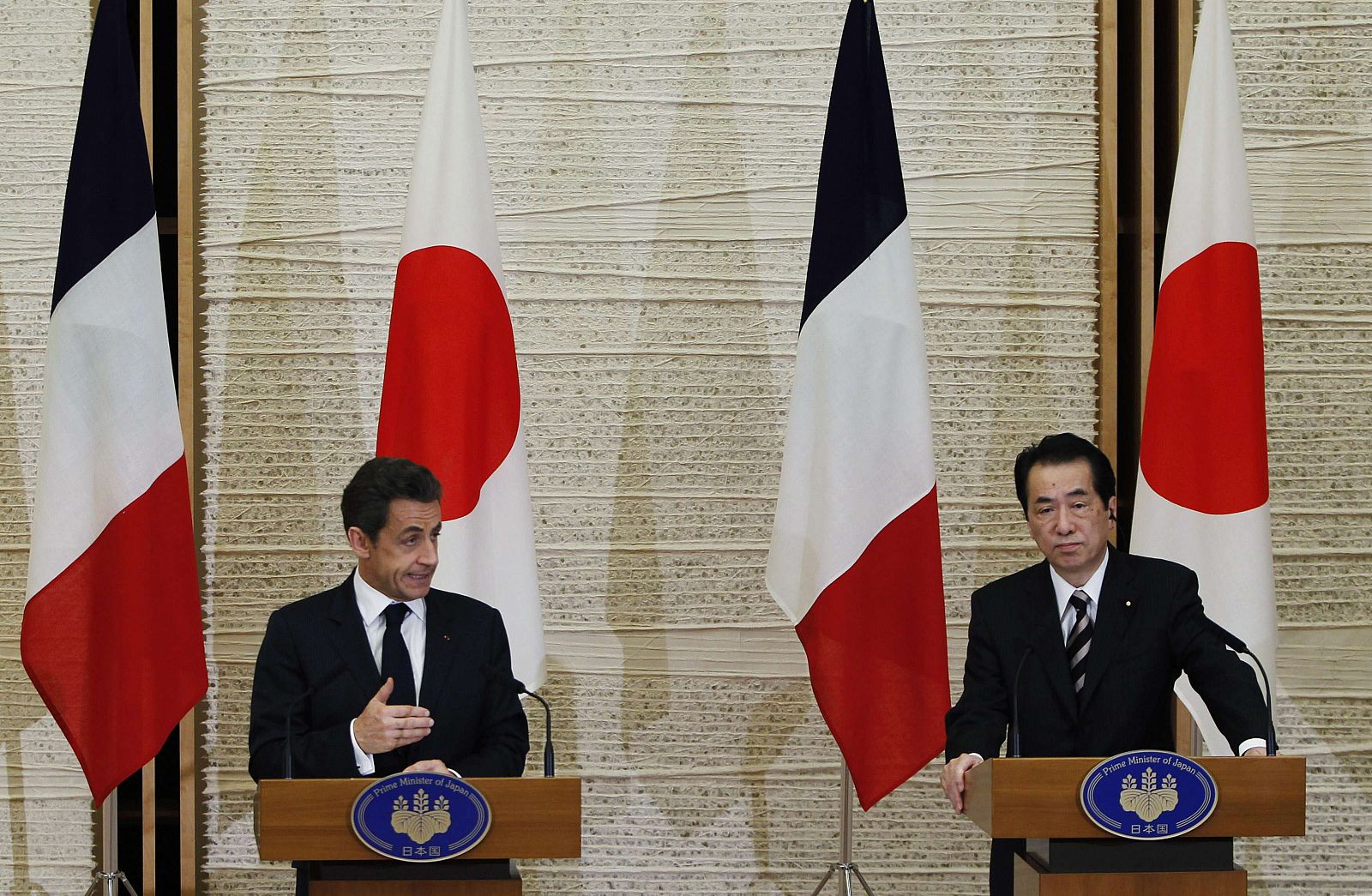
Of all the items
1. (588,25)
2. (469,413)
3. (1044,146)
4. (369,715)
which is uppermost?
(588,25)

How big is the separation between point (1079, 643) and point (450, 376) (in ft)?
5.50

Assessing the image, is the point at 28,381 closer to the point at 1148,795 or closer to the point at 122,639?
the point at 122,639

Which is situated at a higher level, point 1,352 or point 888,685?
point 1,352

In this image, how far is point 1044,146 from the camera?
4.41 metres

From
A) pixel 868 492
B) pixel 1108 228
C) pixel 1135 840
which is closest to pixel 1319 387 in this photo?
pixel 1108 228

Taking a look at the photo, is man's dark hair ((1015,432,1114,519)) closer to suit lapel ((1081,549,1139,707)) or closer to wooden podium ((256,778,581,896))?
suit lapel ((1081,549,1139,707))

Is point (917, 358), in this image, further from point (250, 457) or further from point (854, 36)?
point (250, 457)

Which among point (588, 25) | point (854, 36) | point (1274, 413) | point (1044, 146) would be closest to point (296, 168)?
point (588, 25)

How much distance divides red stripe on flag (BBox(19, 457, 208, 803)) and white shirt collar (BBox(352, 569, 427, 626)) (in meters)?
0.95

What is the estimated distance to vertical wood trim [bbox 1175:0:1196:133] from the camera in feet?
14.5

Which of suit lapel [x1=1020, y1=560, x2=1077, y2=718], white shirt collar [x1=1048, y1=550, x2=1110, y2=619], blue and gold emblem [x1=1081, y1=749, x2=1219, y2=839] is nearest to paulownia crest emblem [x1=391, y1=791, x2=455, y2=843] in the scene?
blue and gold emblem [x1=1081, y1=749, x2=1219, y2=839]

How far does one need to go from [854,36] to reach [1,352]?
2594mm

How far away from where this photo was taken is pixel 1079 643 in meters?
2.96

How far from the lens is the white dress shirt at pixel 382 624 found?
2.83 meters
